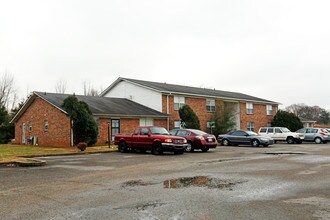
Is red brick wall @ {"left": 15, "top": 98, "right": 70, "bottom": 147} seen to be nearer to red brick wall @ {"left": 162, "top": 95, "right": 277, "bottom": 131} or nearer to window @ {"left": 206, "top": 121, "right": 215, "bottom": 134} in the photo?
red brick wall @ {"left": 162, "top": 95, "right": 277, "bottom": 131}

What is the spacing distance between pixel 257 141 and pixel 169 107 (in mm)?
10861

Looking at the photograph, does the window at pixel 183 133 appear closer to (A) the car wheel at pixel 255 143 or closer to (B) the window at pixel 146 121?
(A) the car wheel at pixel 255 143

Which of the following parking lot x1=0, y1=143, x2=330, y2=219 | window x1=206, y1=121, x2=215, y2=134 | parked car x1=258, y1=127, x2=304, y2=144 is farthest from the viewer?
window x1=206, y1=121, x2=215, y2=134

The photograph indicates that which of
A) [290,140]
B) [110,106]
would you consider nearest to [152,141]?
[110,106]

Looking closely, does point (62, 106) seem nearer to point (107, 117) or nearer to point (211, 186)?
point (107, 117)

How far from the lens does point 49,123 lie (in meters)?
30.4

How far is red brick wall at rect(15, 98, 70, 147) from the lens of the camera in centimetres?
2856

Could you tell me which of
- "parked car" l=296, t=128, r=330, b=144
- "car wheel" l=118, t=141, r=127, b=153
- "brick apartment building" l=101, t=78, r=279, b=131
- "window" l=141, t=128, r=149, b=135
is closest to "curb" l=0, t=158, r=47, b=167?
"window" l=141, t=128, r=149, b=135

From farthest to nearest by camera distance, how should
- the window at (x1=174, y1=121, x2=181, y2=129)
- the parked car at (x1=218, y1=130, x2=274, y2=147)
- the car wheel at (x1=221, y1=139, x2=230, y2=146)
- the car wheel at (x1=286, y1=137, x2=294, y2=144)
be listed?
the window at (x1=174, y1=121, x2=181, y2=129)
the car wheel at (x1=286, y1=137, x2=294, y2=144)
the car wheel at (x1=221, y1=139, x2=230, y2=146)
the parked car at (x1=218, y1=130, x2=274, y2=147)

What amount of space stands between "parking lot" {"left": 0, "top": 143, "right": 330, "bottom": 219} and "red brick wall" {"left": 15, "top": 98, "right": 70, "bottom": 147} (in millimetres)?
15342

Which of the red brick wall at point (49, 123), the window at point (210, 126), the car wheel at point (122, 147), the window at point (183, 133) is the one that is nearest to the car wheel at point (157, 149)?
the car wheel at point (122, 147)

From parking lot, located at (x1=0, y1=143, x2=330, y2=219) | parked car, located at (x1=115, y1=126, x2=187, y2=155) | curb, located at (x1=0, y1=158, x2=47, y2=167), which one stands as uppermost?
parked car, located at (x1=115, y1=126, x2=187, y2=155)

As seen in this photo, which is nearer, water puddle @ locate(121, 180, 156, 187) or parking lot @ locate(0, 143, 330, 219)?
parking lot @ locate(0, 143, 330, 219)

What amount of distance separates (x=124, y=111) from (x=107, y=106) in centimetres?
171
